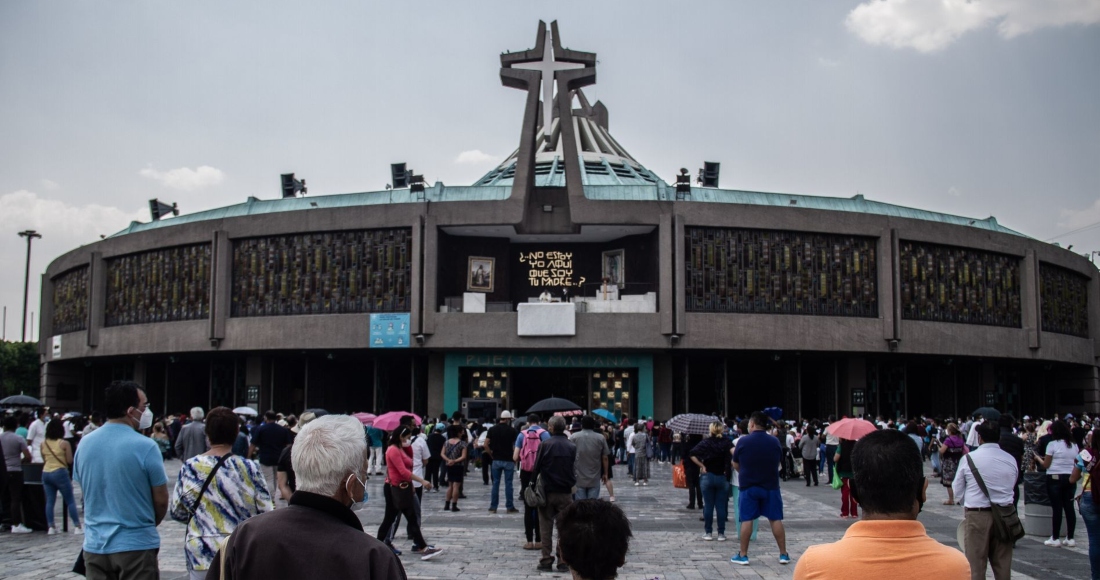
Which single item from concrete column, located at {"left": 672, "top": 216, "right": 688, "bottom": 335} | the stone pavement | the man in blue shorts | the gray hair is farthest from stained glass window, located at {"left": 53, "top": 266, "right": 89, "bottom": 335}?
the gray hair

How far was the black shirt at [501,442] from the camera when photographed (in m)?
15.5

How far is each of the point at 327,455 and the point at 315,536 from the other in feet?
0.98

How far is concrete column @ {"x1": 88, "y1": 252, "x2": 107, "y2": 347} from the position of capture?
135 feet

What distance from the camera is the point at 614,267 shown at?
38.2 m

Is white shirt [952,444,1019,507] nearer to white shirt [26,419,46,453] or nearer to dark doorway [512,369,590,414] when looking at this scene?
white shirt [26,419,46,453]

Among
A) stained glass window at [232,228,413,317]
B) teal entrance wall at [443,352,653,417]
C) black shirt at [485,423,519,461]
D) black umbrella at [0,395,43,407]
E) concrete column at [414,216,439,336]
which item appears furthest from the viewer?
stained glass window at [232,228,413,317]

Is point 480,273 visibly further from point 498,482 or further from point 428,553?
point 428,553

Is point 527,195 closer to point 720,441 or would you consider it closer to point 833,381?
point 833,381

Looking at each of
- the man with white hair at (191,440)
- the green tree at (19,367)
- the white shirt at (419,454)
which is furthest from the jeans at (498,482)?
the green tree at (19,367)

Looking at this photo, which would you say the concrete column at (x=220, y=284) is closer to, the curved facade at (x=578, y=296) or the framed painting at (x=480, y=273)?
→ the curved facade at (x=578, y=296)

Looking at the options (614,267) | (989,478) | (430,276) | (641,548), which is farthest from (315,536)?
(614,267)

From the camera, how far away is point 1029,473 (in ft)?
40.1

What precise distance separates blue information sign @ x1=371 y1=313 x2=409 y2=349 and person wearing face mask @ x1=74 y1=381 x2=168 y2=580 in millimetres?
29317

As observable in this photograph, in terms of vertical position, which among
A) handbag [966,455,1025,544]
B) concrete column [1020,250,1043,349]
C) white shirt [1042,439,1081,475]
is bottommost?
handbag [966,455,1025,544]
